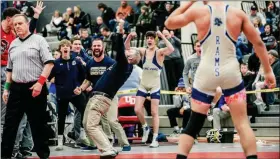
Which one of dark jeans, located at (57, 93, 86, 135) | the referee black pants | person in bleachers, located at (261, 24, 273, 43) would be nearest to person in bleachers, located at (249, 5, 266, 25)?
person in bleachers, located at (261, 24, 273, 43)

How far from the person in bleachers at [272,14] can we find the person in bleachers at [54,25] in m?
6.76

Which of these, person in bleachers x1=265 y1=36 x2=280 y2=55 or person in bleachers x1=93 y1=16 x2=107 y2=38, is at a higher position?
person in bleachers x1=93 y1=16 x2=107 y2=38

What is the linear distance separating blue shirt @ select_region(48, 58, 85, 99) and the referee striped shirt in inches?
88.6

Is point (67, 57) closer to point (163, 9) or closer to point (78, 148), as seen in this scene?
point (78, 148)

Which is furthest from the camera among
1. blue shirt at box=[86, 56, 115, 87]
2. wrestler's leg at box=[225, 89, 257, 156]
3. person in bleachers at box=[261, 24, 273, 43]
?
person in bleachers at box=[261, 24, 273, 43]

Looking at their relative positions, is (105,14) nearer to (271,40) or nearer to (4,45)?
(271,40)

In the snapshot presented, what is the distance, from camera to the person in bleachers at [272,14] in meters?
15.3

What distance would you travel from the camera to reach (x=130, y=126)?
11.7m

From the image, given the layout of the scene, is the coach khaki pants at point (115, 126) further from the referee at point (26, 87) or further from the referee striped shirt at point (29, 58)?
the referee striped shirt at point (29, 58)

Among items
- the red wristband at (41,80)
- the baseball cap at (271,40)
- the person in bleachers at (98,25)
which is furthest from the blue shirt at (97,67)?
the person in bleachers at (98,25)

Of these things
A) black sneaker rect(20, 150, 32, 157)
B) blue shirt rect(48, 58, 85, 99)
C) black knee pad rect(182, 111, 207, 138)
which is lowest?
black sneaker rect(20, 150, 32, 157)

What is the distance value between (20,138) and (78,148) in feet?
6.33

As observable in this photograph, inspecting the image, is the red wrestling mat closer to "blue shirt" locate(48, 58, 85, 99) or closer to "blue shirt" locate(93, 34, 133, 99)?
"blue shirt" locate(93, 34, 133, 99)

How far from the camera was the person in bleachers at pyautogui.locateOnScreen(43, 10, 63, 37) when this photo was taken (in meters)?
19.5
